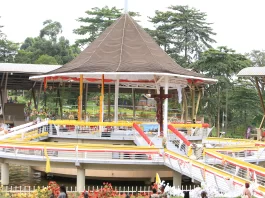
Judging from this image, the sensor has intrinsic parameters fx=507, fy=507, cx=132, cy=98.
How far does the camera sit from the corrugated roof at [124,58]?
27.5m

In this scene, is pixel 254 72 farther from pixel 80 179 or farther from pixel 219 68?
pixel 80 179

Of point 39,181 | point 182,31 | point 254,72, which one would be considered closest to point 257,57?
point 182,31

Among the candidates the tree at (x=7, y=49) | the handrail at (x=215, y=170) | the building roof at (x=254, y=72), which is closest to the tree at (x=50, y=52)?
the tree at (x=7, y=49)

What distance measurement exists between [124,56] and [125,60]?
0.66m

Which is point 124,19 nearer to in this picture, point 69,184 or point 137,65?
point 137,65

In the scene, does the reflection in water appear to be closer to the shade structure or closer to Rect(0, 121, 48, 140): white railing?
Rect(0, 121, 48, 140): white railing

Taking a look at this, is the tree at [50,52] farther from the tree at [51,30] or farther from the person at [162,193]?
the person at [162,193]

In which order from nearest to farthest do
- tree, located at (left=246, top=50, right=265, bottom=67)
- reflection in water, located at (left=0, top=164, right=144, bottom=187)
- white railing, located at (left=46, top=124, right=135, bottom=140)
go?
1. reflection in water, located at (left=0, top=164, right=144, bottom=187)
2. white railing, located at (left=46, top=124, right=135, bottom=140)
3. tree, located at (left=246, top=50, right=265, bottom=67)

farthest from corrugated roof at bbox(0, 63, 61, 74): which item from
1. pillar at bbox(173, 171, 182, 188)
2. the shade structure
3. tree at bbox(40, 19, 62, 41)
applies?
tree at bbox(40, 19, 62, 41)

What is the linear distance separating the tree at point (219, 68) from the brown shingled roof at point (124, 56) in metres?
18.1

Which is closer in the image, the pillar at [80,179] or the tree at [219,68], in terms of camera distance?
the pillar at [80,179]

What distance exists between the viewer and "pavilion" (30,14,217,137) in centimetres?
2748

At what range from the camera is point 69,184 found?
24.8m

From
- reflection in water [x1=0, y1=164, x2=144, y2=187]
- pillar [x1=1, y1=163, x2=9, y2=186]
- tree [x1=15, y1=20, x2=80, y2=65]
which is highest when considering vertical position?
tree [x1=15, y1=20, x2=80, y2=65]
